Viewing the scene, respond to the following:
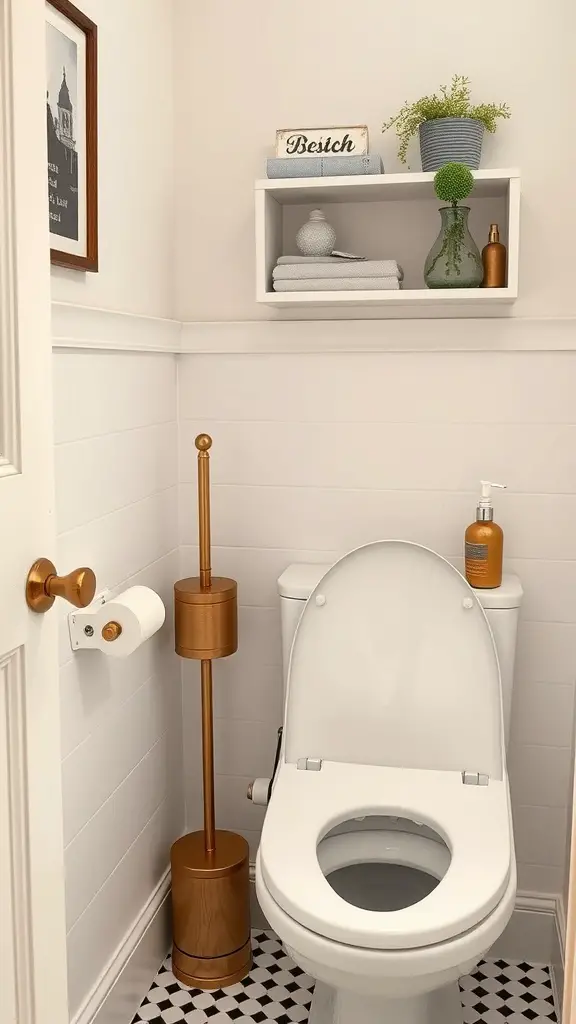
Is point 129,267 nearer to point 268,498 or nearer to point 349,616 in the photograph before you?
point 268,498

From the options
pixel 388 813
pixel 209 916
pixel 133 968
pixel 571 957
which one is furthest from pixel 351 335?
pixel 571 957

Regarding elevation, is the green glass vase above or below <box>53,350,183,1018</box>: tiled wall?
above

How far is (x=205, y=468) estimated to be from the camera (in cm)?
199

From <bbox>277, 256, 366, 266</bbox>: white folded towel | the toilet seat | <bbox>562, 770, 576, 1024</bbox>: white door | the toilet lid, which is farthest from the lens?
<bbox>277, 256, 366, 266</bbox>: white folded towel

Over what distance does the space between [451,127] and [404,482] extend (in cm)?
71

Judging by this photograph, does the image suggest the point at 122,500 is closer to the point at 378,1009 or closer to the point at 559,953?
the point at 378,1009

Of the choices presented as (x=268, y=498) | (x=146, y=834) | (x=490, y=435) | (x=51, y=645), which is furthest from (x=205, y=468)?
(x=51, y=645)

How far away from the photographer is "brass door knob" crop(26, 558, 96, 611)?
923 mm

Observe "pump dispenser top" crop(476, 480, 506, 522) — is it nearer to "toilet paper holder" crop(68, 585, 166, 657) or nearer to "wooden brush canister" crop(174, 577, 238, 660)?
"wooden brush canister" crop(174, 577, 238, 660)

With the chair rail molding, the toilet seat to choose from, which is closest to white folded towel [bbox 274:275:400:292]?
the chair rail molding

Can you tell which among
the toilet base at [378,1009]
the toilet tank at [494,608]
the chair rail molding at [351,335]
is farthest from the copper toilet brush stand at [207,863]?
the toilet base at [378,1009]

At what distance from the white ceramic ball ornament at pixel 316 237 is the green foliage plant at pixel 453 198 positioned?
21 centimetres

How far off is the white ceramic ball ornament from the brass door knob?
1174mm

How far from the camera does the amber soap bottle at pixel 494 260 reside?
1887mm
